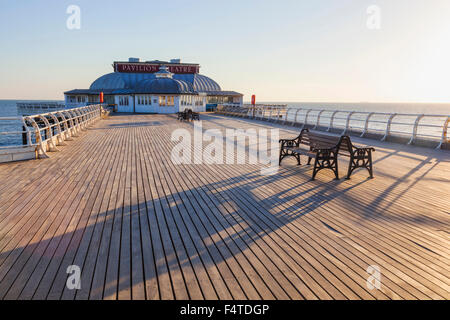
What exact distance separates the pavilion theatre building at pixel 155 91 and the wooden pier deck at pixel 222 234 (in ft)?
83.8

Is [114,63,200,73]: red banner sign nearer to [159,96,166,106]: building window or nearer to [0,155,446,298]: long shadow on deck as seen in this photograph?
[159,96,166,106]: building window

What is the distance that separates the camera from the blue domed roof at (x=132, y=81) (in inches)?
1762

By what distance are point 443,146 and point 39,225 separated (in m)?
11.3

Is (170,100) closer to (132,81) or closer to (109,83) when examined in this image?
(132,81)

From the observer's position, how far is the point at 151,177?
244 inches

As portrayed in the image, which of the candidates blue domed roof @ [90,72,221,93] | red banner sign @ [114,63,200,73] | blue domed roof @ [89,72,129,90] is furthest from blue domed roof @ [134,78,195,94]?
red banner sign @ [114,63,200,73]

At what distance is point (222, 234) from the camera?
3551 mm

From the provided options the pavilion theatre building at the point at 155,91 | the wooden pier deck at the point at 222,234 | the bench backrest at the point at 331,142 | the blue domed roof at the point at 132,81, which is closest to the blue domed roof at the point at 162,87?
the pavilion theatre building at the point at 155,91

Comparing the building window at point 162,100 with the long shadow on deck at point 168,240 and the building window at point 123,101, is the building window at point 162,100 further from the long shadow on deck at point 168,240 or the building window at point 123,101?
the long shadow on deck at point 168,240

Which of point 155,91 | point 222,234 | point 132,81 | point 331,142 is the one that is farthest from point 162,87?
point 222,234

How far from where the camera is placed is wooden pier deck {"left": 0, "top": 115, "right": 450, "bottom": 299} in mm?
2578

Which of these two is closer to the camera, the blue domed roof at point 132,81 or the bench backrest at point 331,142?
the bench backrest at point 331,142
